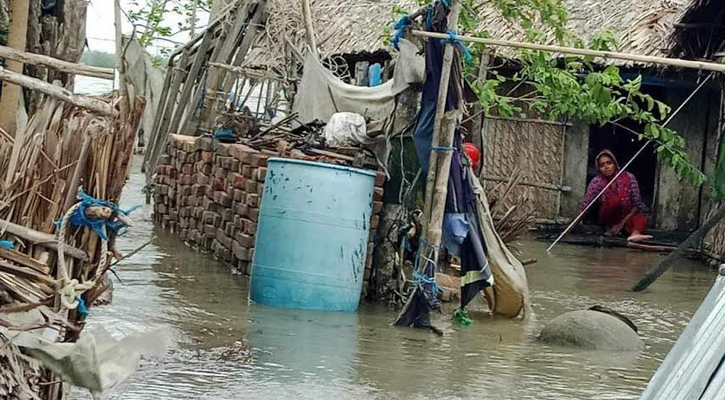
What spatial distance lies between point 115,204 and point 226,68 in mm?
9917

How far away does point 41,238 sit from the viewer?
4617 millimetres

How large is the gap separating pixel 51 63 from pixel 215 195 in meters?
7.11

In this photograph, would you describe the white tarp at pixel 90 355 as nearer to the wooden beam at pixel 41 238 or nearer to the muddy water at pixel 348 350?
the wooden beam at pixel 41 238

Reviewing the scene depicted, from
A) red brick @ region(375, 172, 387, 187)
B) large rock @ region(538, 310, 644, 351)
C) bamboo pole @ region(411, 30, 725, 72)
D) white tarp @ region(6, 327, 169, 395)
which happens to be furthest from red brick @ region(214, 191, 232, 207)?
white tarp @ region(6, 327, 169, 395)

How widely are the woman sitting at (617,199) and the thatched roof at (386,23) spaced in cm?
154

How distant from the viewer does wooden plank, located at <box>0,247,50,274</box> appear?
4.43 metres

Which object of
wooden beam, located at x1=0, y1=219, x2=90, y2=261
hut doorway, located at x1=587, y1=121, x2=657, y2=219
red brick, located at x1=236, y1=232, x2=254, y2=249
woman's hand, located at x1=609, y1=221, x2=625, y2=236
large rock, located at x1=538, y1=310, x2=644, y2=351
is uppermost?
hut doorway, located at x1=587, y1=121, x2=657, y2=219

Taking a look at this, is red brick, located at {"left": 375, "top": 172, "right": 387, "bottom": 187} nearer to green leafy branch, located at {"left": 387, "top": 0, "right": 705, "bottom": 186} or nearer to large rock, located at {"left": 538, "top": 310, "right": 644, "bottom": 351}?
green leafy branch, located at {"left": 387, "top": 0, "right": 705, "bottom": 186}

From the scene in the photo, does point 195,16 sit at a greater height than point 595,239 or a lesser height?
greater

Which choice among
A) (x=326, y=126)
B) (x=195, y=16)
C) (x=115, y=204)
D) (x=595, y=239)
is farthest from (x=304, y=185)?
(x=195, y=16)

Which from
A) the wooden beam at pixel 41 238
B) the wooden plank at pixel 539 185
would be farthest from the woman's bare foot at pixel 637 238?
the wooden beam at pixel 41 238

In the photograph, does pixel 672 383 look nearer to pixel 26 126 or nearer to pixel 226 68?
pixel 26 126

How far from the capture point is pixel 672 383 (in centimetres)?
267

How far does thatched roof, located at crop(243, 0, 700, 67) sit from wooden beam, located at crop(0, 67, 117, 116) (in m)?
9.45
